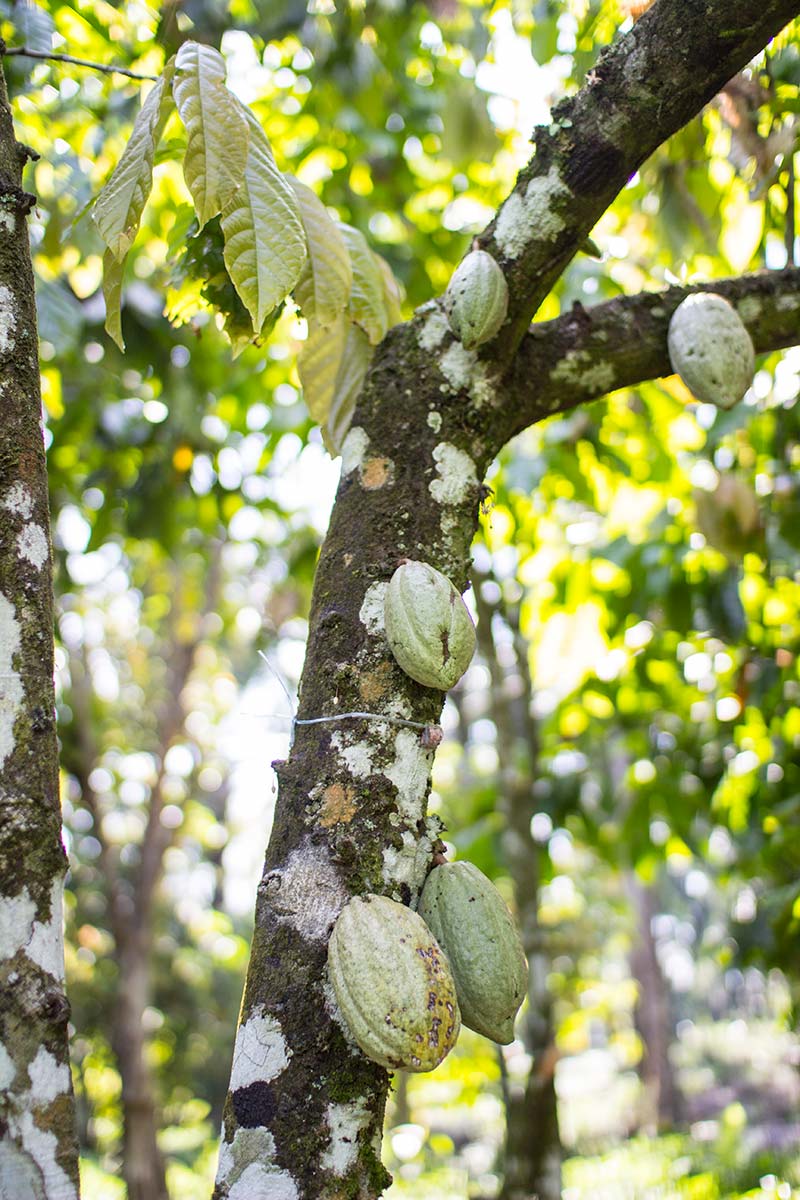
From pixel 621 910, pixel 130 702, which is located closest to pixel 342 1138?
pixel 621 910

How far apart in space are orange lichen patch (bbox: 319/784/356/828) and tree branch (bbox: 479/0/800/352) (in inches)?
24.9

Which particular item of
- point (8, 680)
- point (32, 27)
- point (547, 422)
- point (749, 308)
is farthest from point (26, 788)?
point (547, 422)

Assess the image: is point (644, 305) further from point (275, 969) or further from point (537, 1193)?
point (537, 1193)

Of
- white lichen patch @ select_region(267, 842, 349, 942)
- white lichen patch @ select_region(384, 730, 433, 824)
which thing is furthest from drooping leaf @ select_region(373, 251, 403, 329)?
white lichen patch @ select_region(267, 842, 349, 942)

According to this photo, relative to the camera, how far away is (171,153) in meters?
1.37

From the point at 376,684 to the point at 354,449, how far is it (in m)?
0.33

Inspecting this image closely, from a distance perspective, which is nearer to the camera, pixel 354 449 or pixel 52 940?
pixel 52 940

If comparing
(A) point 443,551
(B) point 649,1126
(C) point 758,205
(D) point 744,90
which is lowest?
(B) point 649,1126

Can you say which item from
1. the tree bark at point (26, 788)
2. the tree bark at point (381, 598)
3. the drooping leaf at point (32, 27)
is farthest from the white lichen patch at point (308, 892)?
the drooping leaf at point (32, 27)

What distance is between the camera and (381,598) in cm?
108

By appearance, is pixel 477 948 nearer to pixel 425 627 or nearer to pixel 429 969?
pixel 429 969

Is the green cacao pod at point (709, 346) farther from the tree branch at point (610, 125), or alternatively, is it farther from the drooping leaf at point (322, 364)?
the drooping leaf at point (322, 364)

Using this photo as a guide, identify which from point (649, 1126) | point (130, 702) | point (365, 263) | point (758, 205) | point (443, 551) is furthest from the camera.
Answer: point (130, 702)

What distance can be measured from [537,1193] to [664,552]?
63.4 inches
